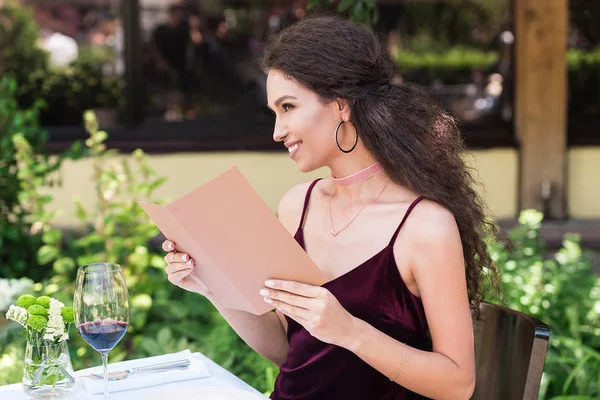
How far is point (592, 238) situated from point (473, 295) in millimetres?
3332

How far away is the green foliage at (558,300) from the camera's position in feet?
11.8

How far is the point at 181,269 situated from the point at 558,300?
2.39 meters

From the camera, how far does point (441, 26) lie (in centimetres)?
600

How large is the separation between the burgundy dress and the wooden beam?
3.78 meters

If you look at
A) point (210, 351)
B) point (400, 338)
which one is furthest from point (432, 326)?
point (210, 351)

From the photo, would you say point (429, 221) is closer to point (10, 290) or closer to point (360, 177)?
point (360, 177)

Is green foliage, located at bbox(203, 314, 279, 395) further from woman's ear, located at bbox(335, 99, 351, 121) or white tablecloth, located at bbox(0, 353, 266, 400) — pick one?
woman's ear, located at bbox(335, 99, 351, 121)

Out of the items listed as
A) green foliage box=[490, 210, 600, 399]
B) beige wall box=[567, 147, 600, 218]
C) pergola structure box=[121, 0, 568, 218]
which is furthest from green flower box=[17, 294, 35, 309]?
beige wall box=[567, 147, 600, 218]

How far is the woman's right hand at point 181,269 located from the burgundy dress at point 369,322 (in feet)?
0.98

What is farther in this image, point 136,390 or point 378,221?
point 378,221

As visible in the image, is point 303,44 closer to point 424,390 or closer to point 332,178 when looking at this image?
point 332,178

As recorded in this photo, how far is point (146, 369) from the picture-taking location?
214cm

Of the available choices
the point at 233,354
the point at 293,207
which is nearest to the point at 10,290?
the point at 233,354

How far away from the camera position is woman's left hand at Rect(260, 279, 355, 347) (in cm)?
187
